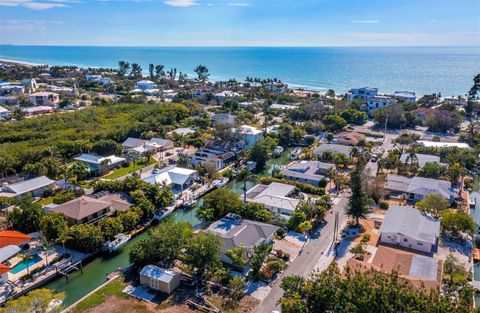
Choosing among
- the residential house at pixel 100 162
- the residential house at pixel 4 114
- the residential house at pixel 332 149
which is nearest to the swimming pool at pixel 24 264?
the residential house at pixel 100 162

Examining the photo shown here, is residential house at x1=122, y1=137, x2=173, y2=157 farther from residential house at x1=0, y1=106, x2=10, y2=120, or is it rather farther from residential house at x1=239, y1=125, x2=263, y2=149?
residential house at x1=0, y1=106, x2=10, y2=120

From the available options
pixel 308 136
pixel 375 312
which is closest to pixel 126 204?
pixel 375 312

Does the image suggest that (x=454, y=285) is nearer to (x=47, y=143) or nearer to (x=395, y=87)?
(x=47, y=143)

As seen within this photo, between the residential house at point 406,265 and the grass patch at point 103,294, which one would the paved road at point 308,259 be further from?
the grass patch at point 103,294

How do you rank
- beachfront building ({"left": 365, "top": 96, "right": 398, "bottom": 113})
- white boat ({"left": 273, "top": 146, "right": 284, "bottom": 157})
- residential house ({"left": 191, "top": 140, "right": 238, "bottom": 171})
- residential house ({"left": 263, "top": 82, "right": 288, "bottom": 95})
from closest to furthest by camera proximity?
residential house ({"left": 191, "top": 140, "right": 238, "bottom": 171}) → white boat ({"left": 273, "top": 146, "right": 284, "bottom": 157}) → beachfront building ({"left": 365, "top": 96, "right": 398, "bottom": 113}) → residential house ({"left": 263, "top": 82, "right": 288, "bottom": 95})

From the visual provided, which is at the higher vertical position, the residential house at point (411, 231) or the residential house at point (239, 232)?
the residential house at point (239, 232)

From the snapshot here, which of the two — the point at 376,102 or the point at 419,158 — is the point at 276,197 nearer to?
the point at 419,158

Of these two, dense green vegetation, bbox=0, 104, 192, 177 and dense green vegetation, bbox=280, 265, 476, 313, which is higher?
dense green vegetation, bbox=0, 104, 192, 177

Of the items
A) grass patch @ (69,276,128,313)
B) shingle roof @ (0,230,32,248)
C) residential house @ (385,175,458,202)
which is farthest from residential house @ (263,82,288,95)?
grass patch @ (69,276,128,313)
